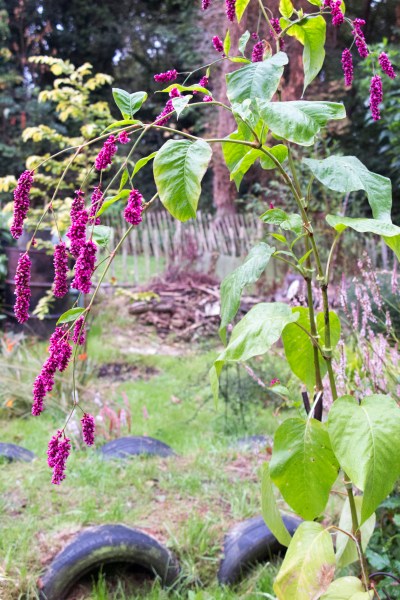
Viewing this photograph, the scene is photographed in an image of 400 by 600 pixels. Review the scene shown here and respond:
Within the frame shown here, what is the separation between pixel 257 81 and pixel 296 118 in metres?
0.09

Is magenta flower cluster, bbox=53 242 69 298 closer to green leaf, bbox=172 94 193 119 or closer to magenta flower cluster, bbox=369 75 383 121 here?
green leaf, bbox=172 94 193 119

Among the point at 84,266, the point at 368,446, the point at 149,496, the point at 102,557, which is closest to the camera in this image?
the point at 84,266

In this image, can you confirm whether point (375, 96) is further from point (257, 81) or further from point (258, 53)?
point (257, 81)

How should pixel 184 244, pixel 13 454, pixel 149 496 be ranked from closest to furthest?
pixel 149 496
pixel 13 454
pixel 184 244

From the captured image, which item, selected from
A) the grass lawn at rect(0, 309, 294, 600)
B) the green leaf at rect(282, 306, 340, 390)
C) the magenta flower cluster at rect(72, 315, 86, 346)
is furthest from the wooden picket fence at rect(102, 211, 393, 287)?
the magenta flower cluster at rect(72, 315, 86, 346)

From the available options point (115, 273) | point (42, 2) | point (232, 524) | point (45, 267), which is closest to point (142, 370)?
point (45, 267)

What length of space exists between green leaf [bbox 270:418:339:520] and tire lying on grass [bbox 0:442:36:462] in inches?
84.4

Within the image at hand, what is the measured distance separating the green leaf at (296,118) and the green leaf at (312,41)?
25cm

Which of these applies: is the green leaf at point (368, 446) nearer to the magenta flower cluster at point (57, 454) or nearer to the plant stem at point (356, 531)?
the plant stem at point (356, 531)

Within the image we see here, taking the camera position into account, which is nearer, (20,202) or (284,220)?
(20,202)

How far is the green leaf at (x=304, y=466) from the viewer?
0.93 meters

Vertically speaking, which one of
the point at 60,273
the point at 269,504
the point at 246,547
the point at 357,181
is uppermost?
the point at 357,181

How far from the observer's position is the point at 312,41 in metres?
1.06

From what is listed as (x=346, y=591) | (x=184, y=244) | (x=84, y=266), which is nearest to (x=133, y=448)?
(x=346, y=591)
